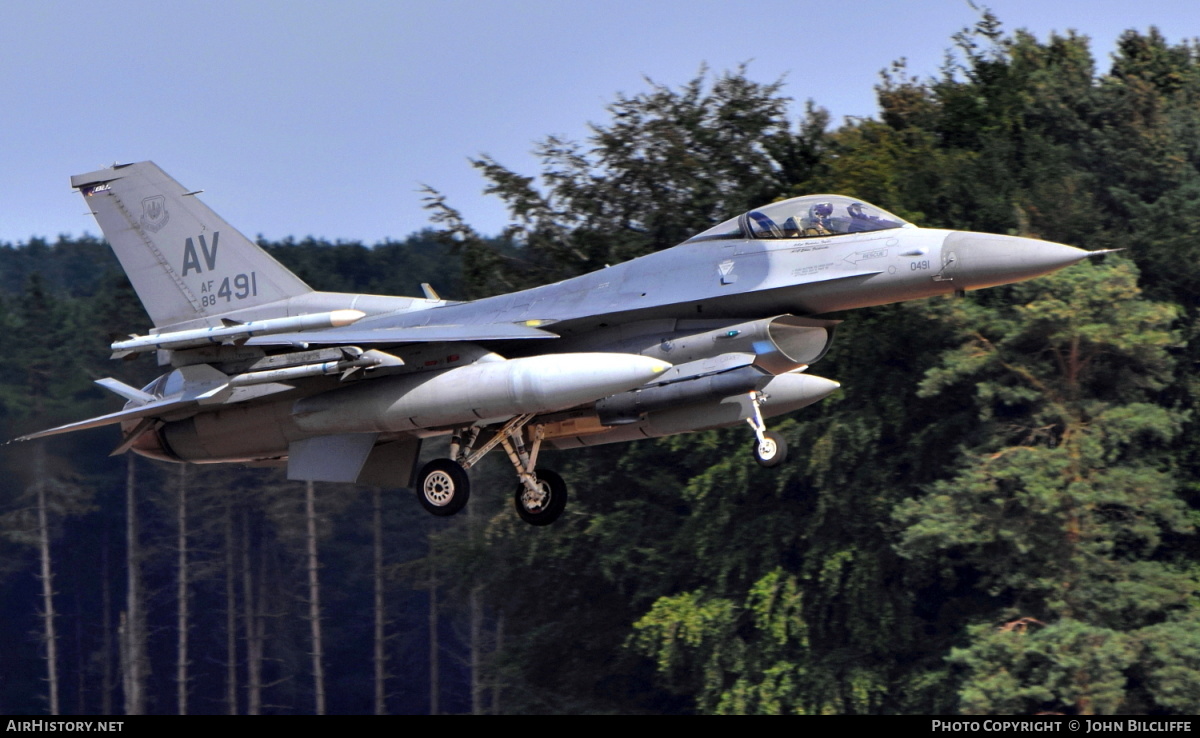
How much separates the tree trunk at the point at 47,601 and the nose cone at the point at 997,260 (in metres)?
27.9

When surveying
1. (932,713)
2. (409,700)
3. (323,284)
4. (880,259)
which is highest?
(323,284)

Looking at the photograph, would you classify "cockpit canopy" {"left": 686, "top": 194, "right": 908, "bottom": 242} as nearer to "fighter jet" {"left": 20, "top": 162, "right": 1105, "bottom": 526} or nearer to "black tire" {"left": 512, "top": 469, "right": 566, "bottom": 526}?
"fighter jet" {"left": 20, "top": 162, "right": 1105, "bottom": 526}

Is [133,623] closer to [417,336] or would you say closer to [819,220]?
[417,336]

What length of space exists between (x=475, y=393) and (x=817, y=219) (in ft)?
12.1

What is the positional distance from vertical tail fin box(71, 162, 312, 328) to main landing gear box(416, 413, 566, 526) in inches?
121

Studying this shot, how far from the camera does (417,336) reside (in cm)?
1423

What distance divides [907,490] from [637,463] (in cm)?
538

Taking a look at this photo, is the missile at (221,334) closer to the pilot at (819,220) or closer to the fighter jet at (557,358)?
the fighter jet at (557,358)

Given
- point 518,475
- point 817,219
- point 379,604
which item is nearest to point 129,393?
point 518,475

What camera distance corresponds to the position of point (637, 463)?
29094 millimetres

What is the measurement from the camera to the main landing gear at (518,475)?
1487 centimetres

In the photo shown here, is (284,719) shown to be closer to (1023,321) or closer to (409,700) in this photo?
(1023,321)

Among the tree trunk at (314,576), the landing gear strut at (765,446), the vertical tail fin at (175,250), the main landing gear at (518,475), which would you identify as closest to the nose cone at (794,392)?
the landing gear strut at (765,446)

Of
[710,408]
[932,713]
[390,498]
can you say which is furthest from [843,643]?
[390,498]
